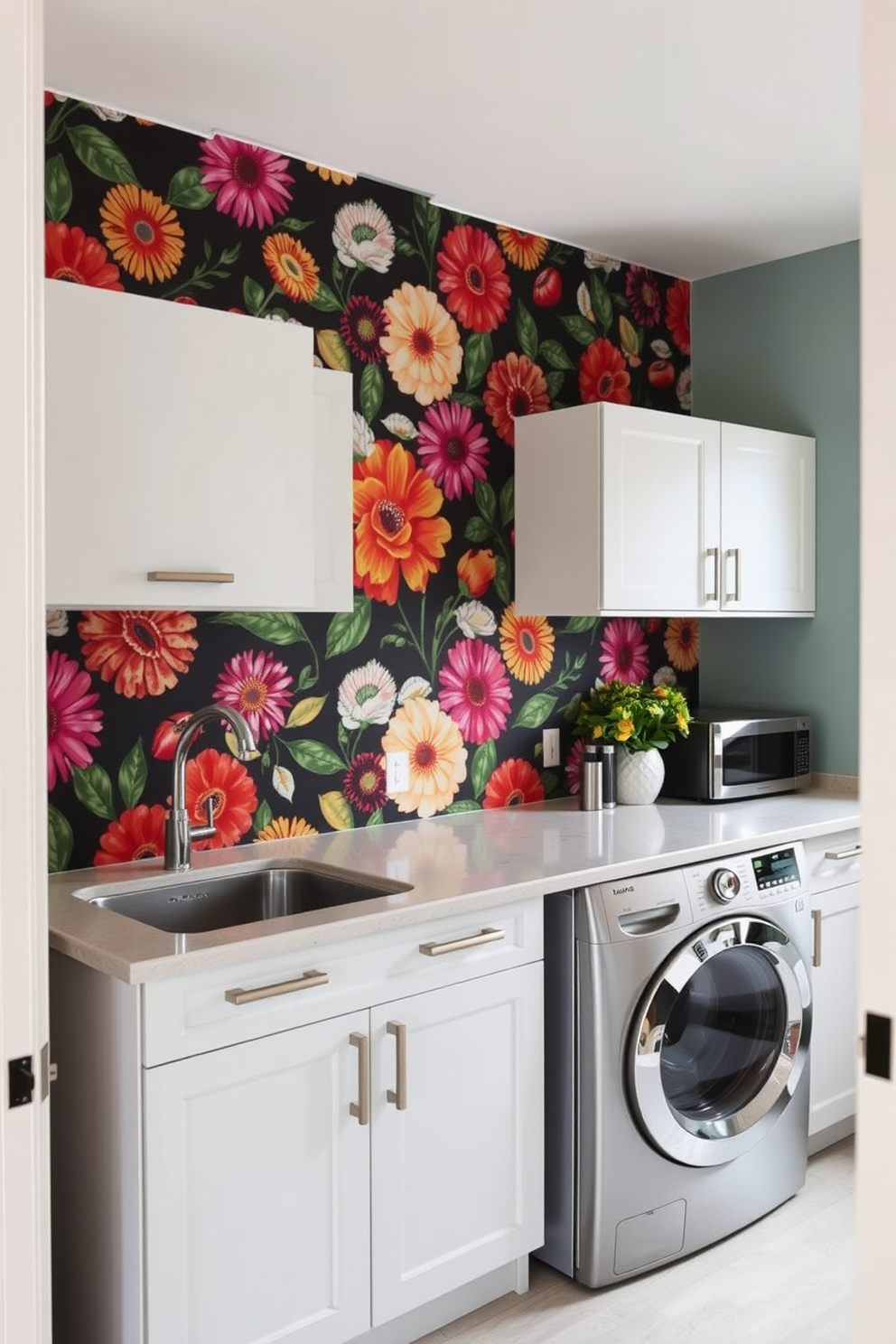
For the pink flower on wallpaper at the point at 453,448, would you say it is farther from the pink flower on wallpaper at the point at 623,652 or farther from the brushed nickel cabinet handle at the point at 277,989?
the brushed nickel cabinet handle at the point at 277,989

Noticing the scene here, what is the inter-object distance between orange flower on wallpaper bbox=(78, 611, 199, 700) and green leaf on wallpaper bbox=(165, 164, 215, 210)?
902 millimetres

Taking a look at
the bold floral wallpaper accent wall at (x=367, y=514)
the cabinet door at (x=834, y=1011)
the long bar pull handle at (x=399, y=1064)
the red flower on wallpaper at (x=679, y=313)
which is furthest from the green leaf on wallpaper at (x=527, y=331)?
the long bar pull handle at (x=399, y=1064)

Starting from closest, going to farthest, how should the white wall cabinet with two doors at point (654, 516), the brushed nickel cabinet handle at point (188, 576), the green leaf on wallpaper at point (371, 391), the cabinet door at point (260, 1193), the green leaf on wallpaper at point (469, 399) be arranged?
the cabinet door at point (260, 1193) → the brushed nickel cabinet handle at point (188, 576) → the green leaf on wallpaper at point (371, 391) → the white wall cabinet with two doors at point (654, 516) → the green leaf on wallpaper at point (469, 399)

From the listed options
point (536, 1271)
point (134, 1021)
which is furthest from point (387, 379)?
point (536, 1271)

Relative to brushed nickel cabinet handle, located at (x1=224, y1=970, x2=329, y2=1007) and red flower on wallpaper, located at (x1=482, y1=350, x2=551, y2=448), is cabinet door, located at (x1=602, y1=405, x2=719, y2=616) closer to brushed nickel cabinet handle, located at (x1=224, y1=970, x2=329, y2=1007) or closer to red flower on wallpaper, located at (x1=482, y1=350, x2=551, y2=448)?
red flower on wallpaper, located at (x1=482, y1=350, x2=551, y2=448)

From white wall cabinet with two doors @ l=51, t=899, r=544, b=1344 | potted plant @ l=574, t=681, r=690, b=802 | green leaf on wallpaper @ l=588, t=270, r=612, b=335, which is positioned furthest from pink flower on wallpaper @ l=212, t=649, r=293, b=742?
green leaf on wallpaper @ l=588, t=270, r=612, b=335

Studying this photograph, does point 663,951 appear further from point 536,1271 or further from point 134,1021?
point 134,1021

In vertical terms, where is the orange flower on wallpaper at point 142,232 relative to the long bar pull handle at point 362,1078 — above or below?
above

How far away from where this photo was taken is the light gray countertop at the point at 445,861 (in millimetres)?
1939

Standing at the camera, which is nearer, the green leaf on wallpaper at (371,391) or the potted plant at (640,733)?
the green leaf on wallpaper at (371,391)

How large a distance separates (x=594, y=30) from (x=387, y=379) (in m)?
1.02

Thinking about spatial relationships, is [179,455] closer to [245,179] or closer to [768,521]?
[245,179]

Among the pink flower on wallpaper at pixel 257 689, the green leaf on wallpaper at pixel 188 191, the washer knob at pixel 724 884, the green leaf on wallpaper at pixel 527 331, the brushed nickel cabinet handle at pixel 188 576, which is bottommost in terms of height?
the washer knob at pixel 724 884

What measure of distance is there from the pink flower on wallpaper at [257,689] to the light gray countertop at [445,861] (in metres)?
0.29
